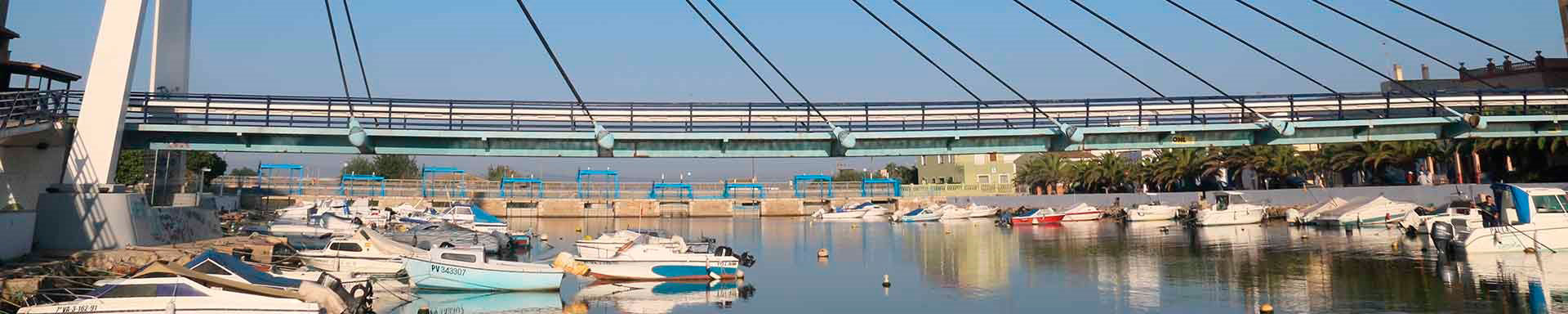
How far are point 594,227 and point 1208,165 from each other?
49.6 metres

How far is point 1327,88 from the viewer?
35906mm

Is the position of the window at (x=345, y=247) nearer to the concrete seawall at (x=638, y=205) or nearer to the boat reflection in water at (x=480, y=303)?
the boat reflection in water at (x=480, y=303)

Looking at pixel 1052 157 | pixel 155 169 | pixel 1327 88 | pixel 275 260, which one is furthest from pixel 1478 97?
pixel 1052 157

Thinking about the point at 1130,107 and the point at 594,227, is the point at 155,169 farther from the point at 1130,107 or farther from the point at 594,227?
the point at 594,227

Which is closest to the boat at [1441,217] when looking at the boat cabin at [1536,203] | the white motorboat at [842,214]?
the boat cabin at [1536,203]

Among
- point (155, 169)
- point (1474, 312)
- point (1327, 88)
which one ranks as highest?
point (1327, 88)

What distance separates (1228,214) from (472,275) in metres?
49.0

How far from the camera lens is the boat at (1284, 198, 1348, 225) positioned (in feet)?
200

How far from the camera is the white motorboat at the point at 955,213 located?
86.6m

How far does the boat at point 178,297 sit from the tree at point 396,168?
448 feet

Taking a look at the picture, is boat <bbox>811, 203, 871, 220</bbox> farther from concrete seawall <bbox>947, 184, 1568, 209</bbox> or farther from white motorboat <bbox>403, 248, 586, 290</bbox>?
white motorboat <bbox>403, 248, 586, 290</bbox>

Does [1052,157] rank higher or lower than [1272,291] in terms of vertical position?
higher

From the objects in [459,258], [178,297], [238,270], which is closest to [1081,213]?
[459,258]

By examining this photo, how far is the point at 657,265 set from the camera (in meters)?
35.4
